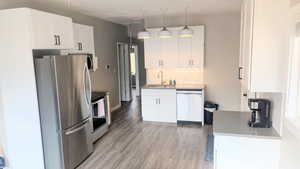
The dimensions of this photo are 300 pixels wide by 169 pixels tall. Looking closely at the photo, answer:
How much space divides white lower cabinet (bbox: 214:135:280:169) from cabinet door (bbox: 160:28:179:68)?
3168 millimetres

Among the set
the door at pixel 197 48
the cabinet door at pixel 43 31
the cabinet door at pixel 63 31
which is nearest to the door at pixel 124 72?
the door at pixel 197 48

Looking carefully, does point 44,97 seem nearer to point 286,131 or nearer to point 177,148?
point 177,148

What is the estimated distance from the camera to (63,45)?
3195 mm

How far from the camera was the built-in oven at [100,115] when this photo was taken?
396 centimetres

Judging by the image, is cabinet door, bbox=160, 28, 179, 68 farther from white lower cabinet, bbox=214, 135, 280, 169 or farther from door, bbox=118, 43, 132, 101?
white lower cabinet, bbox=214, 135, 280, 169

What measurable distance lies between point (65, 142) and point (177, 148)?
6.20ft

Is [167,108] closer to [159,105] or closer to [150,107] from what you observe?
[159,105]

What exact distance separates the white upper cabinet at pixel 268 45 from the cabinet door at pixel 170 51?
10.3 feet

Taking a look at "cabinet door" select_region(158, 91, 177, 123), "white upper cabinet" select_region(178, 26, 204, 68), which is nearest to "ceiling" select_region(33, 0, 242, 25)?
"white upper cabinet" select_region(178, 26, 204, 68)

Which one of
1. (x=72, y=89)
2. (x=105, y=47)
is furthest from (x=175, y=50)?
(x=72, y=89)

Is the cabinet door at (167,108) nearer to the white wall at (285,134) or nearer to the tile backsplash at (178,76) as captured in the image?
the tile backsplash at (178,76)

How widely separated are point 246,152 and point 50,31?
2.95m

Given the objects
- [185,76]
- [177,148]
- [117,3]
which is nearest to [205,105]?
[185,76]

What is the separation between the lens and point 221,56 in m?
5.08
